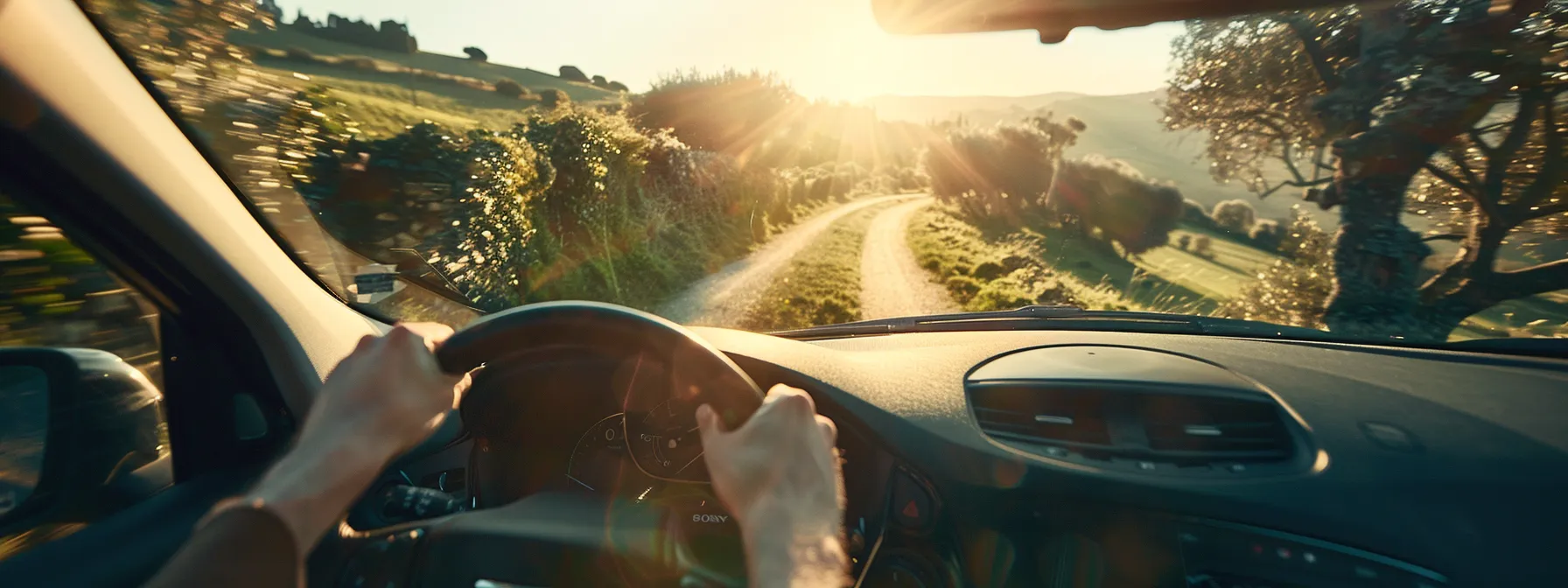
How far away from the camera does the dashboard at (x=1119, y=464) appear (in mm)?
1768

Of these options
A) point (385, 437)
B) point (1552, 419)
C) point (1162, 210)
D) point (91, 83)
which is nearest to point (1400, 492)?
point (1552, 419)

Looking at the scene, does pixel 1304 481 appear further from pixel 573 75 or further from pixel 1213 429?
pixel 573 75

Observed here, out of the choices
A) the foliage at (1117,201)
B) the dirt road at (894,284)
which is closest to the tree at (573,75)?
the dirt road at (894,284)

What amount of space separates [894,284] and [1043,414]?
12.2 meters

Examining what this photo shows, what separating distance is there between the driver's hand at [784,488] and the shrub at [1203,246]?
7279mm

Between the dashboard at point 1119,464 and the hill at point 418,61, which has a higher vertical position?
the hill at point 418,61

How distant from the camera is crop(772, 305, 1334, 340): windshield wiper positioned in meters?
2.77

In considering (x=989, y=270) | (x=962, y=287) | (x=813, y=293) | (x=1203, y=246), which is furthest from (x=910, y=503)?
(x=989, y=270)

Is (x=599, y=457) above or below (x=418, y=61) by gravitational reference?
below

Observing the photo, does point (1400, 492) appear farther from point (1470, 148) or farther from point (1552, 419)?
point (1470, 148)

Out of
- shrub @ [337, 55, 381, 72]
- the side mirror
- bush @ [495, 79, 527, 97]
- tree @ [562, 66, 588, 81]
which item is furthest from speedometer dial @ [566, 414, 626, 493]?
tree @ [562, 66, 588, 81]

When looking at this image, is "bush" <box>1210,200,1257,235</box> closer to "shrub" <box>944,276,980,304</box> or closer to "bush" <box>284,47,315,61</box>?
"shrub" <box>944,276,980,304</box>

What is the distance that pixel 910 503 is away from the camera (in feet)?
6.64

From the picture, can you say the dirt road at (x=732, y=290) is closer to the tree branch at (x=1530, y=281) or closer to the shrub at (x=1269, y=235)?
the shrub at (x=1269, y=235)
